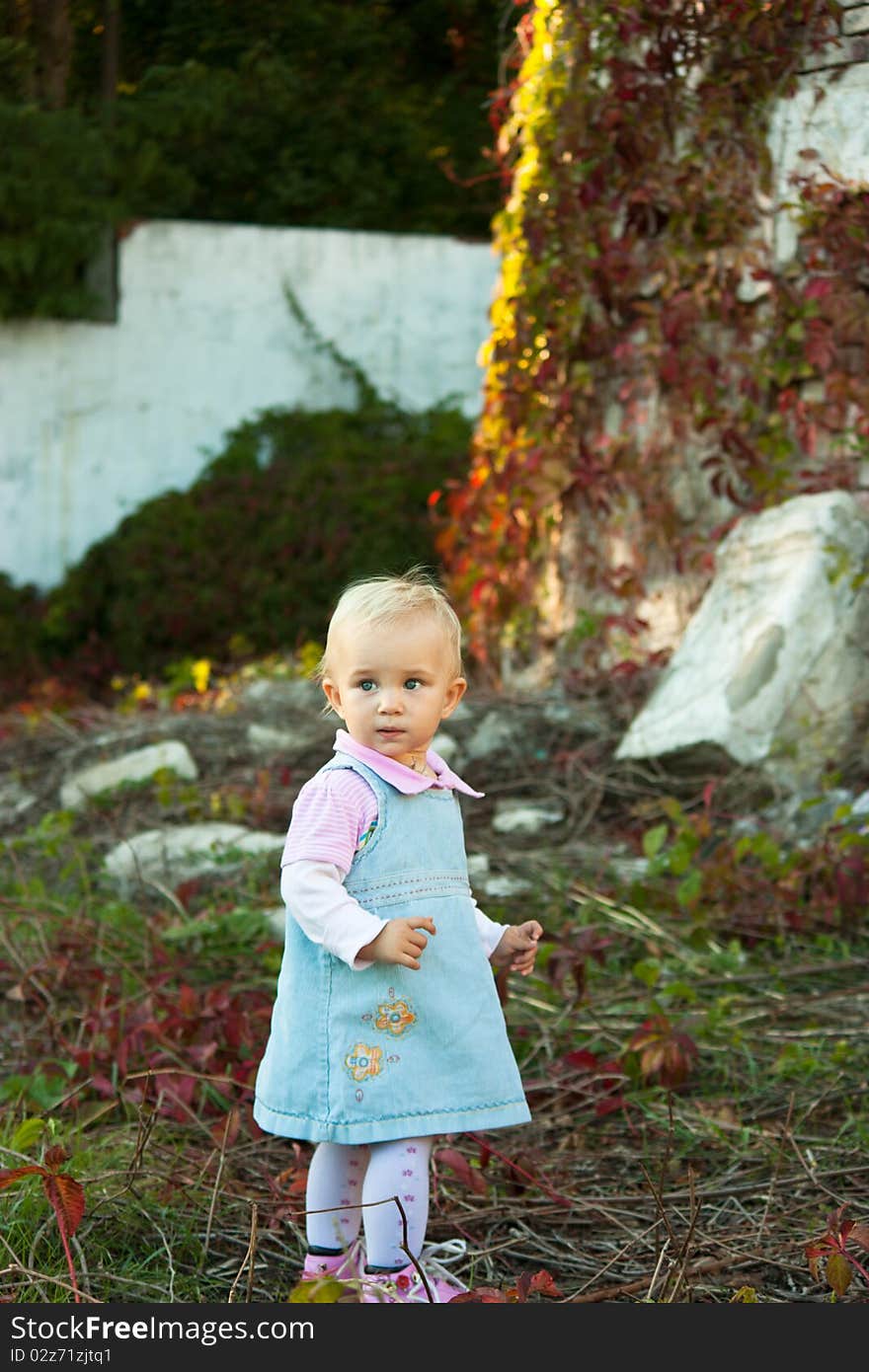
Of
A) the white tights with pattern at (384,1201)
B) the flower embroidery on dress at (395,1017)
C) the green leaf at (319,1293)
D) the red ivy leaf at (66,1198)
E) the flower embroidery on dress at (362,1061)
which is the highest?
the flower embroidery on dress at (395,1017)

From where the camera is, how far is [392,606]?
5.58 feet

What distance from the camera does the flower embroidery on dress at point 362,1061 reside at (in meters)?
1.68

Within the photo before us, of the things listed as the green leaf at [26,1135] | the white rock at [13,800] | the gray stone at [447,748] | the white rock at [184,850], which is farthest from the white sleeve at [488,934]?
the white rock at [13,800]

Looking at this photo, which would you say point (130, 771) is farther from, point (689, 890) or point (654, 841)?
point (689, 890)

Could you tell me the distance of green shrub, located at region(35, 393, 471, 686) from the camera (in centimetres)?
735

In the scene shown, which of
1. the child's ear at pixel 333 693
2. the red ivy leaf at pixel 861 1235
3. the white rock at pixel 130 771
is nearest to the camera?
the red ivy leaf at pixel 861 1235

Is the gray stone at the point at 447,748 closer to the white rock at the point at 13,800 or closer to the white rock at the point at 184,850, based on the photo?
the white rock at the point at 184,850

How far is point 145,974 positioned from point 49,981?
0.19 meters

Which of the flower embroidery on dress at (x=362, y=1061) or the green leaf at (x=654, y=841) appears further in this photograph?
the green leaf at (x=654, y=841)

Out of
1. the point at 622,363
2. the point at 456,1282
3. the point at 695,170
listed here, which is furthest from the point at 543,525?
the point at 456,1282

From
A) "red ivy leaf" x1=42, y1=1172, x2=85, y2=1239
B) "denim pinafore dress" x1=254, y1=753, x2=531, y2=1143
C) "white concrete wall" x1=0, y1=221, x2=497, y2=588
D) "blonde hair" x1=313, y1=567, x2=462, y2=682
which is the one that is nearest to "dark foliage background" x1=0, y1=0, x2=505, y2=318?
"white concrete wall" x1=0, y1=221, x2=497, y2=588

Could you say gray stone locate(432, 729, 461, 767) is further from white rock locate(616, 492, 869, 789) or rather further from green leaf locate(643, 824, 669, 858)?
green leaf locate(643, 824, 669, 858)

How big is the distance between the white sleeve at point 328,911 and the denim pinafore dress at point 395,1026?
2.1 inches

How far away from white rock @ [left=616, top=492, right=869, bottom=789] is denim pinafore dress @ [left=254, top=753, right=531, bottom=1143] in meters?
2.24
